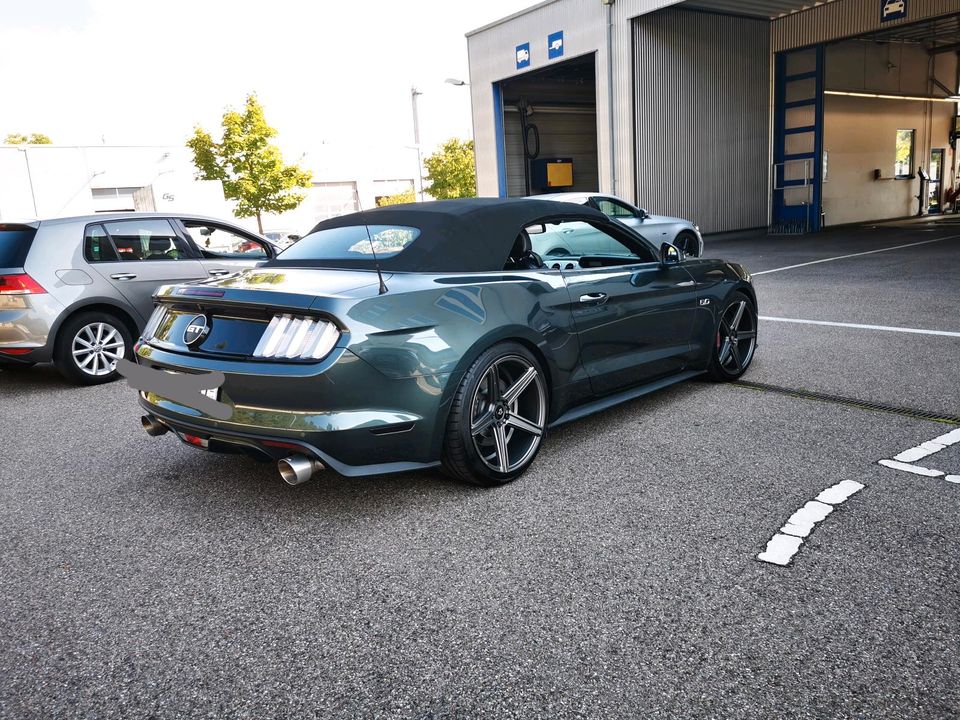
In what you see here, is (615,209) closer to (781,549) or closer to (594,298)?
(594,298)

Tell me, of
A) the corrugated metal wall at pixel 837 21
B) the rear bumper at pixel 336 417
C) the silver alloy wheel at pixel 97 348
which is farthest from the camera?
the corrugated metal wall at pixel 837 21

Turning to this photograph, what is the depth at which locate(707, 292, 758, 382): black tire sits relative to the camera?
5406 millimetres

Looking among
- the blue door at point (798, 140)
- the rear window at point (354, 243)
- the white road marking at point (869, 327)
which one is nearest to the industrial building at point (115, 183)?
the blue door at point (798, 140)

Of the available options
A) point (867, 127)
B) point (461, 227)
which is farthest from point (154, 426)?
point (867, 127)

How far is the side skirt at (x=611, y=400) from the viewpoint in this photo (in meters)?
4.20

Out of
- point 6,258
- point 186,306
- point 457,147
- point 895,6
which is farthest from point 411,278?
point 457,147

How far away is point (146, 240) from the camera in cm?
717

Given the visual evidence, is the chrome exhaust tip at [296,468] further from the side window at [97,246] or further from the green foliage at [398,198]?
the green foliage at [398,198]

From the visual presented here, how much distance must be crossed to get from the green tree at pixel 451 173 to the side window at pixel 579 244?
49304 millimetres

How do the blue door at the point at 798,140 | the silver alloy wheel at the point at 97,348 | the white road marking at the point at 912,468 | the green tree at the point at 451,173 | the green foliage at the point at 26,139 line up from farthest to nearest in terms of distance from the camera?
the green foliage at the point at 26,139 < the green tree at the point at 451,173 < the blue door at the point at 798,140 < the silver alloy wheel at the point at 97,348 < the white road marking at the point at 912,468

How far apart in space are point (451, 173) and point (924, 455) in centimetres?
5309

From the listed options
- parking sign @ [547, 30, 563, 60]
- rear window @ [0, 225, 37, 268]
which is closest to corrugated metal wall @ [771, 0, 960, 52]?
parking sign @ [547, 30, 563, 60]

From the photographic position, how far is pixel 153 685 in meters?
2.32

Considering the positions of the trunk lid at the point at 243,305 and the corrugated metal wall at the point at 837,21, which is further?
the corrugated metal wall at the point at 837,21
